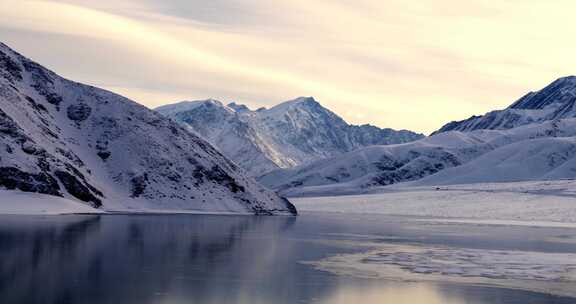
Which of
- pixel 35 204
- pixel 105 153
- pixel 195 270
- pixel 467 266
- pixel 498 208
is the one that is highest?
pixel 105 153

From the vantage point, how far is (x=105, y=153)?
504ft

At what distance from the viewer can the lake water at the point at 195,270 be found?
41.7 m

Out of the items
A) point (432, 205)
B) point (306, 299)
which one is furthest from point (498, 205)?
point (306, 299)

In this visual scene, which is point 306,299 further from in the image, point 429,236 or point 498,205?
point 498,205

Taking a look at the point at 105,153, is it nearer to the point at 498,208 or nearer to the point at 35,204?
the point at 35,204

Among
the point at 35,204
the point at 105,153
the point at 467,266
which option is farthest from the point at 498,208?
the point at 467,266

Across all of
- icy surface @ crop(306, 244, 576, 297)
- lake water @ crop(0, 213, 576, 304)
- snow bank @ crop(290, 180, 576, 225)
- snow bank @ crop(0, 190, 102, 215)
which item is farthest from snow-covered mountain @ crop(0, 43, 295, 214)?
icy surface @ crop(306, 244, 576, 297)

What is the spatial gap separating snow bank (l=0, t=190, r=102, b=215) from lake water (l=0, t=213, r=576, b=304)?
2425cm

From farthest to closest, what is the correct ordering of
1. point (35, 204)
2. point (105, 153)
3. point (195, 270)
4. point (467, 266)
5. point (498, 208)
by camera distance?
point (498, 208) → point (105, 153) → point (35, 204) → point (467, 266) → point (195, 270)

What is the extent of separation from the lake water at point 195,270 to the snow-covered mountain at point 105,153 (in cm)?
4295

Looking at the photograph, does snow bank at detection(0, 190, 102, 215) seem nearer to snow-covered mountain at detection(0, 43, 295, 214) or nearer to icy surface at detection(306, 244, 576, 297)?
snow-covered mountain at detection(0, 43, 295, 214)

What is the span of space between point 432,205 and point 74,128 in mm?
83453

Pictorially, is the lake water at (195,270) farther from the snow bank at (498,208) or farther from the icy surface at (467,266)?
the snow bank at (498,208)

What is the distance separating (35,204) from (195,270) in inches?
2667
